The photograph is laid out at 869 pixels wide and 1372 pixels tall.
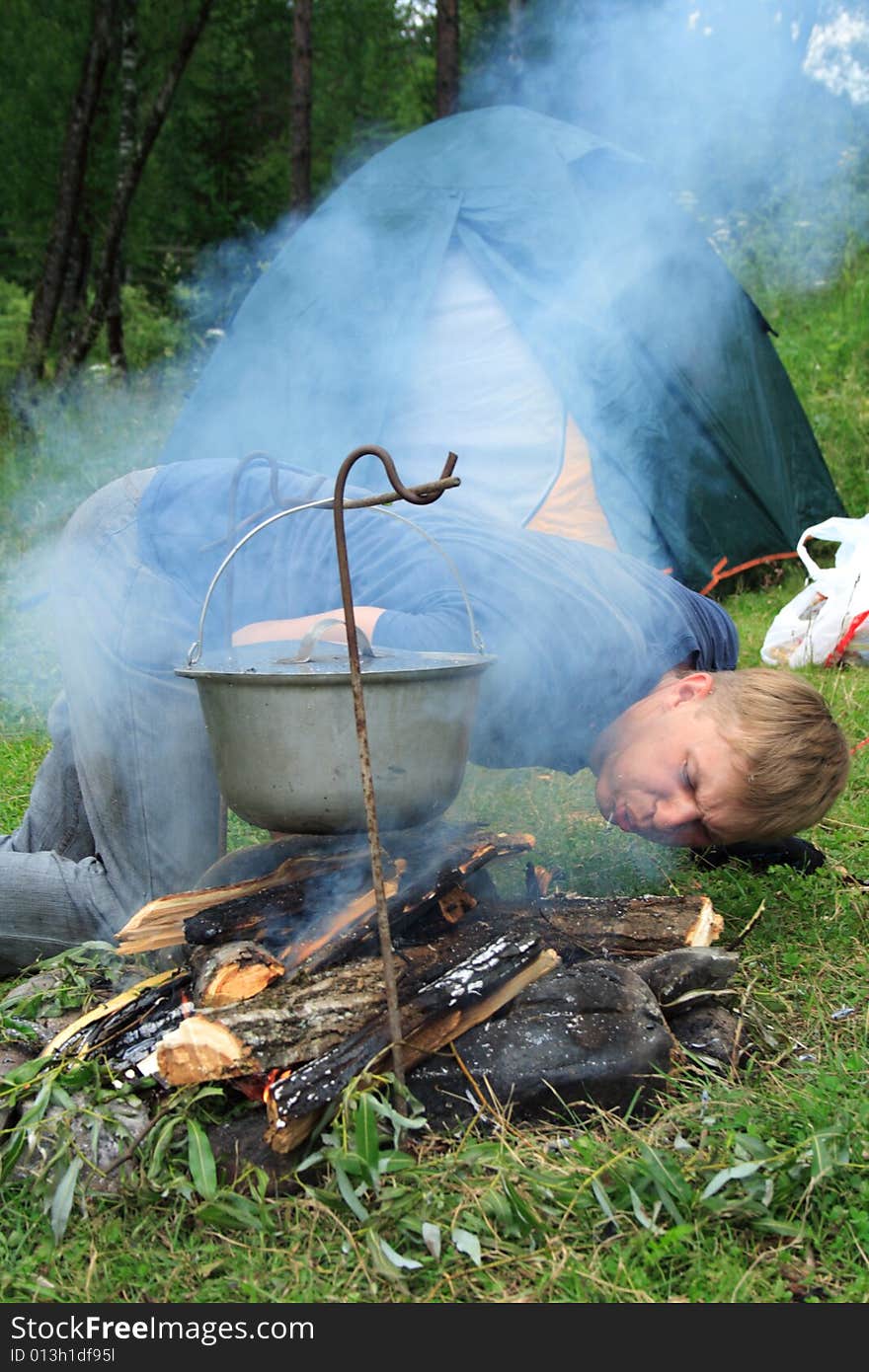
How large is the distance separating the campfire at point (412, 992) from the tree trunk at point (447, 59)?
6.85 m

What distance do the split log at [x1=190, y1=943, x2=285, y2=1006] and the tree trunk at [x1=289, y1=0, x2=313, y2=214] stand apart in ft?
27.4

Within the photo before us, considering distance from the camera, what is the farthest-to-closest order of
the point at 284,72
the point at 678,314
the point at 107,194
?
→ 1. the point at 284,72
2. the point at 107,194
3. the point at 678,314

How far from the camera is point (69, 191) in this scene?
1032 centimetres

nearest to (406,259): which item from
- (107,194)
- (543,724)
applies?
(543,724)

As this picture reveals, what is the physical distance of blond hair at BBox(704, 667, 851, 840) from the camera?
2.35 metres

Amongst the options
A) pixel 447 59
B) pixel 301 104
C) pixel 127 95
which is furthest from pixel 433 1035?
pixel 127 95

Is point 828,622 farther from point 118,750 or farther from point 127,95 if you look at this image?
point 127,95

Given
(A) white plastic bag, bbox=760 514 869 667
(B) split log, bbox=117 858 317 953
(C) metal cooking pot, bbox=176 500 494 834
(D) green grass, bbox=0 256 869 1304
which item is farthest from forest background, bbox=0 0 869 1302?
(C) metal cooking pot, bbox=176 500 494 834

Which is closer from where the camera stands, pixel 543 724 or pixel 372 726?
pixel 372 726

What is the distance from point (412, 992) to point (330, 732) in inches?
18.7

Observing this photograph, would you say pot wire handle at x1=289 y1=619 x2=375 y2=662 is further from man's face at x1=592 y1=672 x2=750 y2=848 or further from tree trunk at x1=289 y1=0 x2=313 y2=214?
tree trunk at x1=289 y1=0 x2=313 y2=214

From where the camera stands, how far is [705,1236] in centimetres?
173
